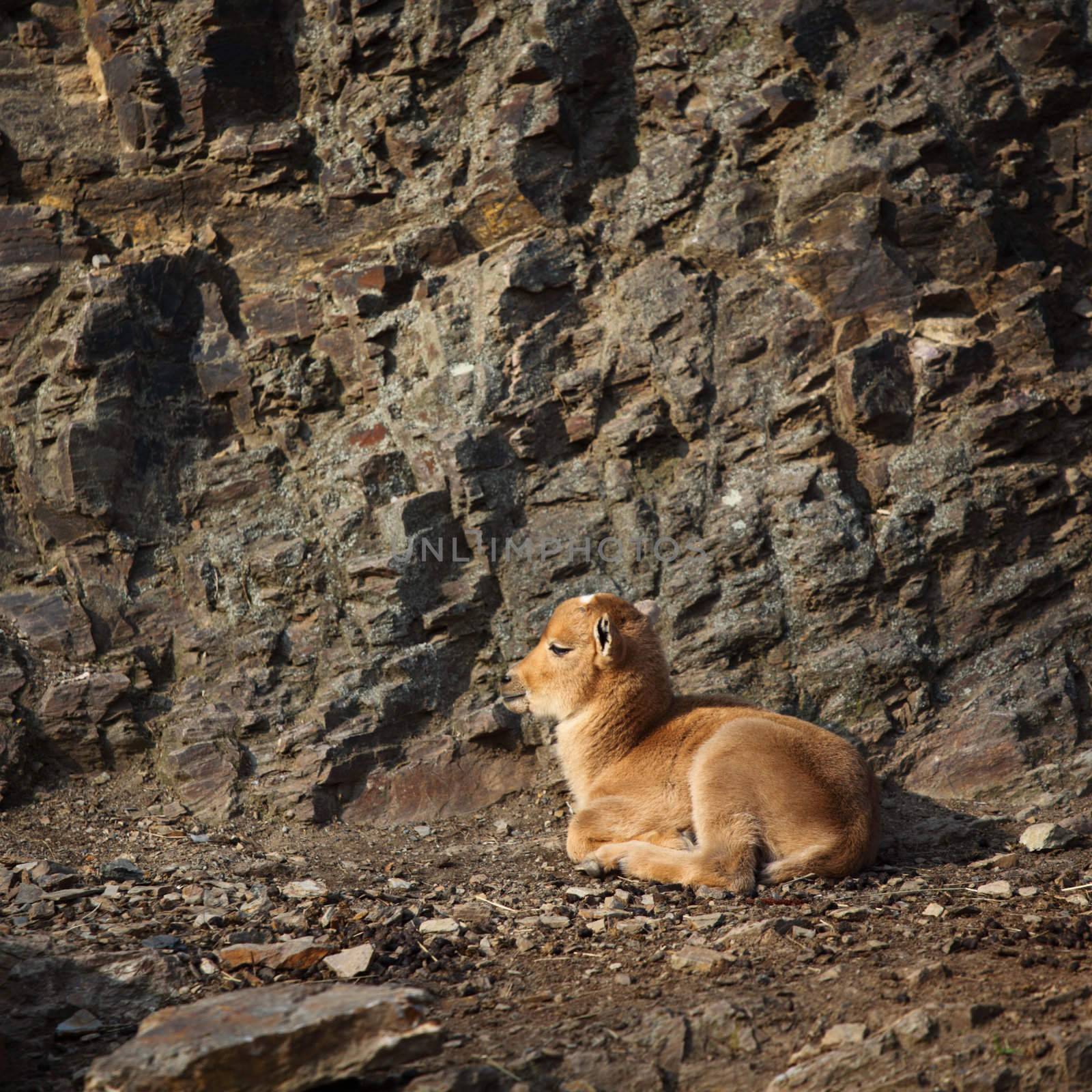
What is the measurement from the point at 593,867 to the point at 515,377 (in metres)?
4.00

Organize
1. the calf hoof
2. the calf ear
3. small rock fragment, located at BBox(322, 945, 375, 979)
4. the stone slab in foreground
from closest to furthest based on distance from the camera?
the stone slab in foreground < small rock fragment, located at BBox(322, 945, 375, 979) < the calf hoof < the calf ear

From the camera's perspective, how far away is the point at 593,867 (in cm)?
666

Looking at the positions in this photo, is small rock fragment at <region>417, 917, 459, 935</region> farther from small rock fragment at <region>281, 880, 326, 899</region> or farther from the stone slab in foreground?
the stone slab in foreground

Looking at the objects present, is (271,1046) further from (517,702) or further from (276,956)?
(517,702)

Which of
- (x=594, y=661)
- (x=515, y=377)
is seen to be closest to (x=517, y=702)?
(x=594, y=661)

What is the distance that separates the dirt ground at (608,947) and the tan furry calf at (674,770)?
21 centimetres

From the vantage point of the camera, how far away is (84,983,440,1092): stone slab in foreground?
353 cm

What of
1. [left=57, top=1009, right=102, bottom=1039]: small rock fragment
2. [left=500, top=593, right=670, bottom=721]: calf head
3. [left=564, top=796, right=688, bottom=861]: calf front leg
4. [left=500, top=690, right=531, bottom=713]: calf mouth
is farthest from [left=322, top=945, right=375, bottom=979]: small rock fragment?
[left=500, top=690, right=531, bottom=713]: calf mouth

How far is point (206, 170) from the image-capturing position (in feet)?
30.7

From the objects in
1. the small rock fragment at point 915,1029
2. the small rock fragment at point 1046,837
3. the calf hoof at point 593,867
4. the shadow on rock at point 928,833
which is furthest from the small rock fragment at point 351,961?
the small rock fragment at point 1046,837

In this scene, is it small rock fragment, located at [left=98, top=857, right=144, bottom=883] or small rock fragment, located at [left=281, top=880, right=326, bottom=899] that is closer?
small rock fragment, located at [left=281, top=880, right=326, bottom=899]

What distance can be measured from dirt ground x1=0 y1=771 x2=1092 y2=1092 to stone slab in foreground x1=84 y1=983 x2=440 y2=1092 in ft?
0.81

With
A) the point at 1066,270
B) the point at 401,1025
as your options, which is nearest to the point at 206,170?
the point at 1066,270

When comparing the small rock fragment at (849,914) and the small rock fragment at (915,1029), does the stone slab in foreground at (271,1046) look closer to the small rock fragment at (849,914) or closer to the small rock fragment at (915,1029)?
the small rock fragment at (915,1029)
